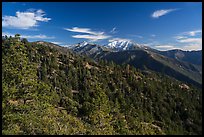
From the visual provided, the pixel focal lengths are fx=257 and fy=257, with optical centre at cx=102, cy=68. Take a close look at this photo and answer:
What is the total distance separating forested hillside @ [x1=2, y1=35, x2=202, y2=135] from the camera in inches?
669

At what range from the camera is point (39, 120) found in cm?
1667

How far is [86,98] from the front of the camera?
227 feet

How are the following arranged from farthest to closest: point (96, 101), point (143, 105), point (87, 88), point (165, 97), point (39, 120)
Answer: point (165, 97), point (143, 105), point (87, 88), point (96, 101), point (39, 120)

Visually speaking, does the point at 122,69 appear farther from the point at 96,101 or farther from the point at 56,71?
the point at 96,101

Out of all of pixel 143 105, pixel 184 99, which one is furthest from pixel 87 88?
pixel 184 99

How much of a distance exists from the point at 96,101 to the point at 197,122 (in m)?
69.0

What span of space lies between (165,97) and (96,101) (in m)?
80.5

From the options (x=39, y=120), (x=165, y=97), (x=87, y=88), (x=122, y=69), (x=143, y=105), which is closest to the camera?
(x=39, y=120)

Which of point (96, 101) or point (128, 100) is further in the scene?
point (128, 100)

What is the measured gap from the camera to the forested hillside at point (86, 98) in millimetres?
16984

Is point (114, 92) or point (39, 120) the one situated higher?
point (39, 120)

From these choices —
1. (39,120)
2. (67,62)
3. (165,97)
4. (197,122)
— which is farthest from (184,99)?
(39,120)

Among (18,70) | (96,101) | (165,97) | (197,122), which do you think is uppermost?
(18,70)

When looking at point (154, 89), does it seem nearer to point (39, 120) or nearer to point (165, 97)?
point (165, 97)
